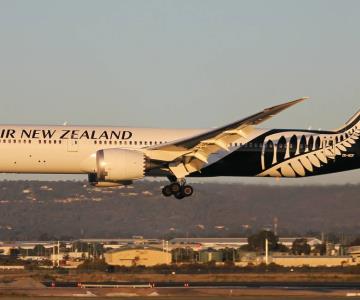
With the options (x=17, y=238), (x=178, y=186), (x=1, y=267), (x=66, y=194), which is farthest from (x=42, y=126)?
(x=66, y=194)

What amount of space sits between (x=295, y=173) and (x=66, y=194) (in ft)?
280

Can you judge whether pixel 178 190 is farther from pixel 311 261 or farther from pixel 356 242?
pixel 356 242

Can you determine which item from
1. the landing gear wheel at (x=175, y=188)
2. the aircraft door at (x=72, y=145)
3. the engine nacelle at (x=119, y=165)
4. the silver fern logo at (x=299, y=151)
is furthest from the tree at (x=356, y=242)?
the aircraft door at (x=72, y=145)

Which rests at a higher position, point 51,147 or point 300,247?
point 51,147

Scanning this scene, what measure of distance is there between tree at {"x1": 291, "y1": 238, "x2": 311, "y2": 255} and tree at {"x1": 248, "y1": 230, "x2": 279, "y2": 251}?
177cm

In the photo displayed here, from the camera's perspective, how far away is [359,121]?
5119cm

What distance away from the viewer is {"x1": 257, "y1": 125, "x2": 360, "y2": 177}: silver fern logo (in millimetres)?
48625

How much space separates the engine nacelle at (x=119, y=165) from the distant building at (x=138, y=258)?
21884 millimetres

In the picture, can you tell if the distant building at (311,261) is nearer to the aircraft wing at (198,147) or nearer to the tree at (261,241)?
the tree at (261,241)

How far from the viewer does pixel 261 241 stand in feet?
260

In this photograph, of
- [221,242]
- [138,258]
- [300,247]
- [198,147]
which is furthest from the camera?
[221,242]

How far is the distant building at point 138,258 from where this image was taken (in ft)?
225

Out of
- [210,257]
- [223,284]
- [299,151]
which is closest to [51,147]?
[223,284]

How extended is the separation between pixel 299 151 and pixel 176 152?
6.75 metres
